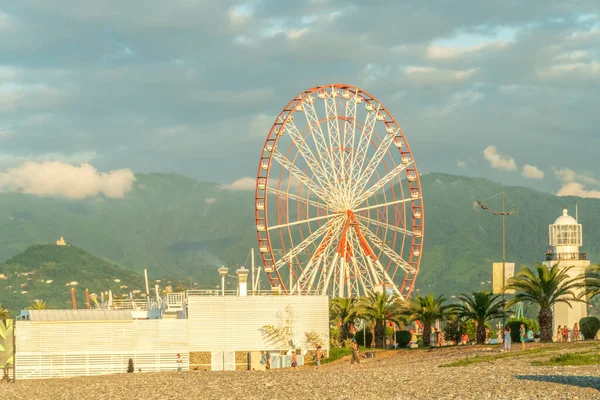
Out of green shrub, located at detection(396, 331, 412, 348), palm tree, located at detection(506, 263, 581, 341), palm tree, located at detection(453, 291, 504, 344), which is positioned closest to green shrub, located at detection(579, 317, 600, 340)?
palm tree, located at detection(506, 263, 581, 341)

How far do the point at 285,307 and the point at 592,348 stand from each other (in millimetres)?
27356

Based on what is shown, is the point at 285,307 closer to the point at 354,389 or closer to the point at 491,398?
the point at 354,389

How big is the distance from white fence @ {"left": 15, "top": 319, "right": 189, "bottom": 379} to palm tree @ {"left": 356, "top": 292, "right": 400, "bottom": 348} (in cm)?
1411

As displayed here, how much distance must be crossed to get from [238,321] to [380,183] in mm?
23147

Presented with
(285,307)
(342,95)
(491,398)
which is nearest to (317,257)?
(285,307)

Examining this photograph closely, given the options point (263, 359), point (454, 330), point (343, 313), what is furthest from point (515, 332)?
point (263, 359)

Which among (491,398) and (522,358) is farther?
(522,358)

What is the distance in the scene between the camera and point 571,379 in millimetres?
35844

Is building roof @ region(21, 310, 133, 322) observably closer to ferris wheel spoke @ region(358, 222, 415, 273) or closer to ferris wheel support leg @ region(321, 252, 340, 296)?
ferris wheel support leg @ region(321, 252, 340, 296)

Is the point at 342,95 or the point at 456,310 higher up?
the point at 342,95

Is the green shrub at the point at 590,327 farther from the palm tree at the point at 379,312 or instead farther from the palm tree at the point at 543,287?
the palm tree at the point at 379,312

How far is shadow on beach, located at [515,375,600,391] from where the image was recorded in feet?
112

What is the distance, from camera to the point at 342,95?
3588 inches

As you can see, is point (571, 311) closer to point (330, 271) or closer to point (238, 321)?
point (330, 271)
